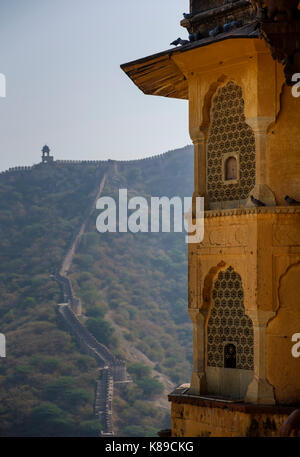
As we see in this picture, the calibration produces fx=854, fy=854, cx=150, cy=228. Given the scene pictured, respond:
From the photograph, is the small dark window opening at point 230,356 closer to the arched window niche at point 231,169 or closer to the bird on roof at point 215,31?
the arched window niche at point 231,169

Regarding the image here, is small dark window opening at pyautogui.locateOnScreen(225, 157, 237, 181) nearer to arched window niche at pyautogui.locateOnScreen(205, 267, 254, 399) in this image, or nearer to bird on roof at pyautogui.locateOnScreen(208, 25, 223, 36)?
arched window niche at pyautogui.locateOnScreen(205, 267, 254, 399)

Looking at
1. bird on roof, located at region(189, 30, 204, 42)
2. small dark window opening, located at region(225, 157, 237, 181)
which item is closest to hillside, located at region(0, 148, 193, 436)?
small dark window opening, located at region(225, 157, 237, 181)

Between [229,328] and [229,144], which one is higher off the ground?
[229,144]

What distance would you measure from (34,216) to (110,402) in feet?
175

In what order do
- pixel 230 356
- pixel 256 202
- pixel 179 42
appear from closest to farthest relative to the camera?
1. pixel 256 202
2. pixel 230 356
3. pixel 179 42

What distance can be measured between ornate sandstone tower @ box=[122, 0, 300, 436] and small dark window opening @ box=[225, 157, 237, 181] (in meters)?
0.02

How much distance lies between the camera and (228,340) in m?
10.8

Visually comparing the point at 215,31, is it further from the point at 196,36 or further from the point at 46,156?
the point at 46,156

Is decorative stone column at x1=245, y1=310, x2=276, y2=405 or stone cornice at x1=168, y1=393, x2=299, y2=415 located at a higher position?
decorative stone column at x1=245, y1=310, x2=276, y2=405

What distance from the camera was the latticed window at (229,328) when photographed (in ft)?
34.6

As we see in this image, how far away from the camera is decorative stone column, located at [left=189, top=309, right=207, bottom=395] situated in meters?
11.0

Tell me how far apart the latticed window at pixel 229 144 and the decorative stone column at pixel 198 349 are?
4.98 feet

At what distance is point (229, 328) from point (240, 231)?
4.22ft

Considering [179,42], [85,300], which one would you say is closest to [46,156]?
[85,300]
